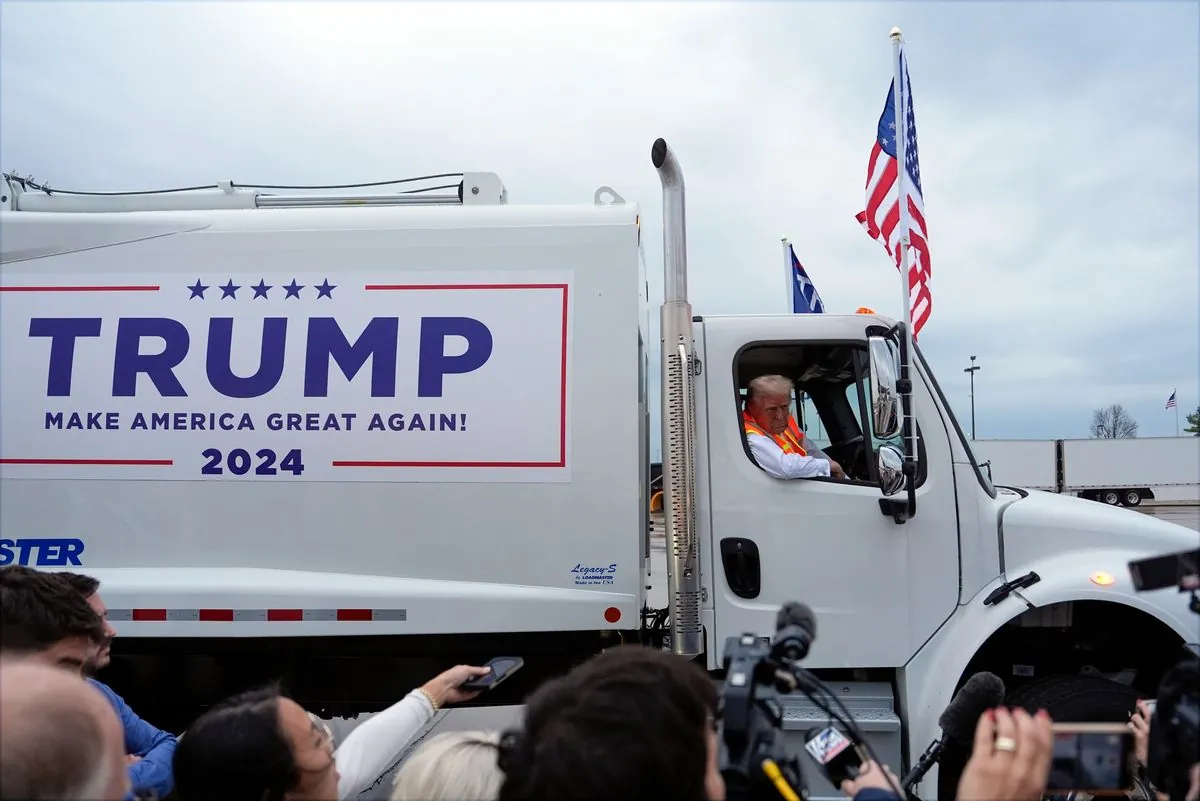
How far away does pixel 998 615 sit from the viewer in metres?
3.24

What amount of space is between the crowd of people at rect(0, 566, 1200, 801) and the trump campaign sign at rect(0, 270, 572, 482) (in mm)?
1558

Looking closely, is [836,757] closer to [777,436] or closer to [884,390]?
[884,390]

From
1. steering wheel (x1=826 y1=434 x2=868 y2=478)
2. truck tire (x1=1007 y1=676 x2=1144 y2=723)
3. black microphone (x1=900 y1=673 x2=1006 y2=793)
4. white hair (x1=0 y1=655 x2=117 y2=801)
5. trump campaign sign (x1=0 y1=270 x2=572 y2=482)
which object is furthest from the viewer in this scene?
steering wheel (x1=826 y1=434 x2=868 y2=478)

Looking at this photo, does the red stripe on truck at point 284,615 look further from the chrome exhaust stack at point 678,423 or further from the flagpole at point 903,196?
the flagpole at point 903,196

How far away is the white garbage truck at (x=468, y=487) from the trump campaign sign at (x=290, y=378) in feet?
0.04

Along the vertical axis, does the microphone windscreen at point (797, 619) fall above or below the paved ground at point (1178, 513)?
above

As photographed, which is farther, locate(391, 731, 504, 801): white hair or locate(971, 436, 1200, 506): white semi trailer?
locate(971, 436, 1200, 506): white semi trailer

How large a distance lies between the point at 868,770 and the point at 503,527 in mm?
1896

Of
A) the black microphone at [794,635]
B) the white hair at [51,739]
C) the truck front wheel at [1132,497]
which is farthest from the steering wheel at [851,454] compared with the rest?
the truck front wheel at [1132,497]

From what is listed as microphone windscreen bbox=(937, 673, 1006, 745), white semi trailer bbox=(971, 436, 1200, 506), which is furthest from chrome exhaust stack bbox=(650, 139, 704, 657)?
white semi trailer bbox=(971, 436, 1200, 506)

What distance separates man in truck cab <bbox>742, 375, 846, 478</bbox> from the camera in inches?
136

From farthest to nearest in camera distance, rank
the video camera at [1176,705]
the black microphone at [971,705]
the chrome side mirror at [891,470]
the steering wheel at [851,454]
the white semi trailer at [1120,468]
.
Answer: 1. the white semi trailer at [1120,468]
2. the steering wheel at [851,454]
3. the chrome side mirror at [891,470]
4. the black microphone at [971,705]
5. the video camera at [1176,705]

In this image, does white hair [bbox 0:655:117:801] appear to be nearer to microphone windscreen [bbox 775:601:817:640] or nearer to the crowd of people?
the crowd of people

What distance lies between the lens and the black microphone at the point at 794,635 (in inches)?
59.9
